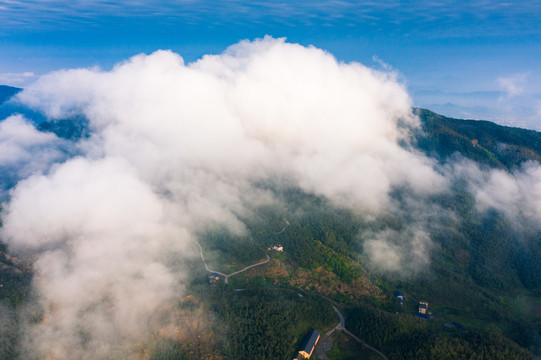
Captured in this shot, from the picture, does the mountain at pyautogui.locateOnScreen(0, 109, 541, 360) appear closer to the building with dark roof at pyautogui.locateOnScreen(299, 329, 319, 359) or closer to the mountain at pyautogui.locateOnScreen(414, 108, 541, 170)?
the mountain at pyautogui.locateOnScreen(414, 108, 541, 170)

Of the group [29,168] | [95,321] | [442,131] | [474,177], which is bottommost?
[29,168]

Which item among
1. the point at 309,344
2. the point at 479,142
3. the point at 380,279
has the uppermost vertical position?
the point at 479,142

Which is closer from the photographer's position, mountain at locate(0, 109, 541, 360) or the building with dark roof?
the building with dark roof

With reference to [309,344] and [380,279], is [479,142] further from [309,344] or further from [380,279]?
[309,344]

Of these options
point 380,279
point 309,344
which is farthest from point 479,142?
point 309,344

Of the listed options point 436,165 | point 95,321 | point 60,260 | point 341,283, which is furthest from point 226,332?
point 436,165

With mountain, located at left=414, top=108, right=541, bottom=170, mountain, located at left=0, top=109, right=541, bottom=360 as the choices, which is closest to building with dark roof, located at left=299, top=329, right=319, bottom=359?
mountain, located at left=0, top=109, right=541, bottom=360

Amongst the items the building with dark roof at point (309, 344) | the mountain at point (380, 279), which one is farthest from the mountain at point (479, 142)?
the building with dark roof at point (309, 344)

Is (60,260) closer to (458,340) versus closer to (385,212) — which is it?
(458,340)
